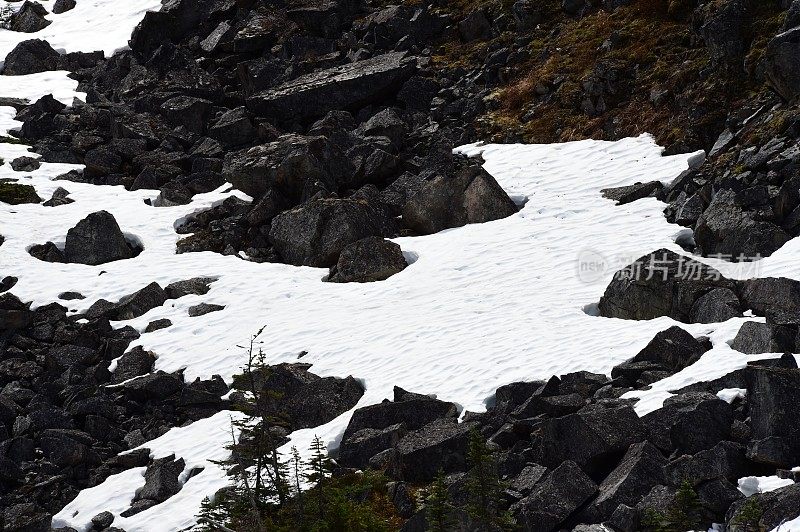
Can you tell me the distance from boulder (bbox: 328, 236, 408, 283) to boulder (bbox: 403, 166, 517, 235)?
101 inches

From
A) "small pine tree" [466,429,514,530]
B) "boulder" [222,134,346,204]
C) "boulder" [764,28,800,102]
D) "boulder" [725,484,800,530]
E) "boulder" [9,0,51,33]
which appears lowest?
"boulder" [725,484,800,530]

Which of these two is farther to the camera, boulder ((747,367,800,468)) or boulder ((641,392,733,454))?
boulder ((641,392,733,454))

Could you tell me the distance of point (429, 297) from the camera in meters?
25.4

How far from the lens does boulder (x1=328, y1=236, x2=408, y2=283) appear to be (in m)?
27.5

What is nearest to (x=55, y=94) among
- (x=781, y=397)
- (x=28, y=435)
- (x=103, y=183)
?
(x=103, y=183)

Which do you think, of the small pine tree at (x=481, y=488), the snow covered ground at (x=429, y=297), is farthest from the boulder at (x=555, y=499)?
the snow covered ground at (x=429, y=297)

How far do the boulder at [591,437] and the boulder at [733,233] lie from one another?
888cm

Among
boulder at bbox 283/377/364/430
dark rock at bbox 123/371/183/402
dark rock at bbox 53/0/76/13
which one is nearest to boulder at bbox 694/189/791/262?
boulder at bbox 283/377/364/430

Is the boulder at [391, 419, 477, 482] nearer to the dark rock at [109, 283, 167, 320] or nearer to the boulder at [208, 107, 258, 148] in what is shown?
the dark rock at [109, 283, 167, 320]

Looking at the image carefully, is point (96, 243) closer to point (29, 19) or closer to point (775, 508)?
point (775, 508)

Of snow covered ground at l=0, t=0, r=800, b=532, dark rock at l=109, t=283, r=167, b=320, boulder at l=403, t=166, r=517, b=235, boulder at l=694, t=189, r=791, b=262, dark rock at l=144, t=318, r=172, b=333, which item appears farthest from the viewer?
boulder at l=403, t=166, r=517, b=235

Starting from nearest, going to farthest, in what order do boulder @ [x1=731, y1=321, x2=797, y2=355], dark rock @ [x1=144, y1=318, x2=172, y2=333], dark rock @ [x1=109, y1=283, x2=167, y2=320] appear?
boulder @ [x1=731, y1=321, x2=797, y2=355] < dark rock @ [x1=144, y1=318, x2=172, y2=333] < dark rock @ [x1=109, y1=283, x2=167, y2=320]

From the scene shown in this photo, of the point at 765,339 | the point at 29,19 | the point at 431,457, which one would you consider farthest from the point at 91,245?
the point at 29,19

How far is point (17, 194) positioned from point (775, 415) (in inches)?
1123
